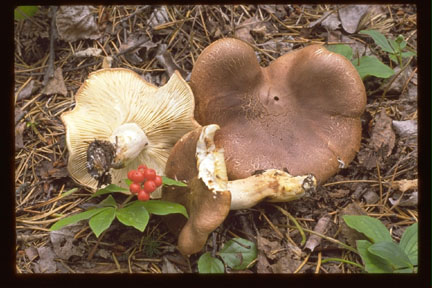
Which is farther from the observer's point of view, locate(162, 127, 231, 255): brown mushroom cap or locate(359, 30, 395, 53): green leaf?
locate(359, 30, 395, 53): green leaf

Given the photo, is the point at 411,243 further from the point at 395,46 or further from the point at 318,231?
the point at 395,46

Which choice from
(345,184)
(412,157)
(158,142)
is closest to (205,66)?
(158,142)

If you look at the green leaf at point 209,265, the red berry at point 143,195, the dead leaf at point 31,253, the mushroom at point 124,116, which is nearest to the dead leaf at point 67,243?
the dead leaf at point 31,253

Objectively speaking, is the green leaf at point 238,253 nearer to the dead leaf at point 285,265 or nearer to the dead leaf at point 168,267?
the dead leaf at point 285,265

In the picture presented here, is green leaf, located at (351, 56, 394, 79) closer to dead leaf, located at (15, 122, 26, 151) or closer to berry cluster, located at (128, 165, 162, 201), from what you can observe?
berry cluster, located at (128, 165, 162, 201)

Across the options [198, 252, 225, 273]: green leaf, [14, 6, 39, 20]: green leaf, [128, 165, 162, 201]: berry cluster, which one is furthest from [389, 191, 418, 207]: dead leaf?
[14, 6, 39, 20]: green leaf
